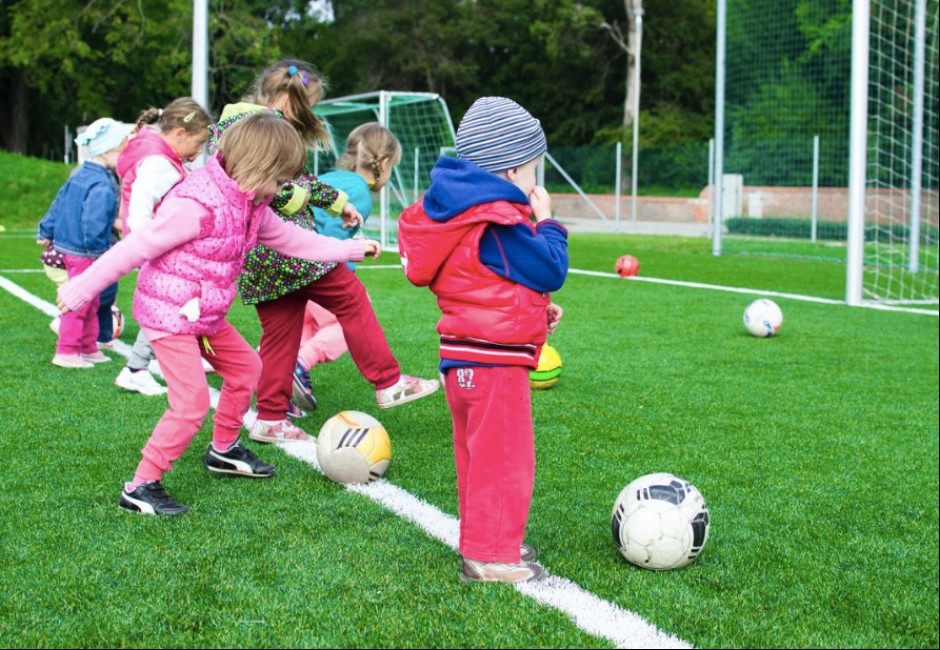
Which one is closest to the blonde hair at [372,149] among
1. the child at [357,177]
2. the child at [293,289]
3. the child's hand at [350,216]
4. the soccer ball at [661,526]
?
the child at [357,177]

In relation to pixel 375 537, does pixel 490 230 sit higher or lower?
higher

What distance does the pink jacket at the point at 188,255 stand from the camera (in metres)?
3.93

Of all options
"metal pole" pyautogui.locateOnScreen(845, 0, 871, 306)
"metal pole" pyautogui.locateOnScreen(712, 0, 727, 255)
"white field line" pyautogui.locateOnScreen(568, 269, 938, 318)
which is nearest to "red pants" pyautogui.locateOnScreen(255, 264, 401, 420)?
"white field line" pyautogui.locateOnScreen(568, 269, 938, 318)

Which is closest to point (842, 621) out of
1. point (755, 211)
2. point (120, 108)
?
point (755, 211)

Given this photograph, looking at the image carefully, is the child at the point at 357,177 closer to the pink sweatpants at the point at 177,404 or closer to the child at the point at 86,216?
the pink sweatpants at the point at 177,404

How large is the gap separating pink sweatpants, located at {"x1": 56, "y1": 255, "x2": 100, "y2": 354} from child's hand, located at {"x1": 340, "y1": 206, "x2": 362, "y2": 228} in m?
2.62

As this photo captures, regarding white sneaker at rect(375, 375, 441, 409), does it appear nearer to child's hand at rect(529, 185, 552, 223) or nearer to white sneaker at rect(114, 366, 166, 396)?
white sneaker at rect(114, 366, 166, 396)

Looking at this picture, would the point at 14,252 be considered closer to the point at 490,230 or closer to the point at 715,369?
the point at 715,369

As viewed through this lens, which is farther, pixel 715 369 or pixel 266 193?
pixel 715 369

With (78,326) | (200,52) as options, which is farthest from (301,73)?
(200,52)

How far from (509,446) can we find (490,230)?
67cm

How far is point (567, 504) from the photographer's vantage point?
422cm

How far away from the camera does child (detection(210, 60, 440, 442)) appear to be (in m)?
5.00

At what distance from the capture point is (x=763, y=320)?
341 inches
